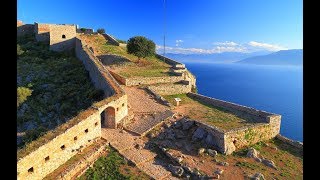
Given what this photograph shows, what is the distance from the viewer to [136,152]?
16.5m

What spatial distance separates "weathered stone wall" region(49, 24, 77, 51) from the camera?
129 ft

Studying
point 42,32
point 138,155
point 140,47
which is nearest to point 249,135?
point 138,155

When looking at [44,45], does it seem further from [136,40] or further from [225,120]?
[225,120]

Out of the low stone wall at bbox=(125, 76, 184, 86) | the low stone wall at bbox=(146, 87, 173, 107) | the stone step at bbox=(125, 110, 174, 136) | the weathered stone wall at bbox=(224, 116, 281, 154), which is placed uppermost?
the low stone wall at bbox=(125, 76, 184, 86)

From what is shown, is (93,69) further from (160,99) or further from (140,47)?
(140,47)

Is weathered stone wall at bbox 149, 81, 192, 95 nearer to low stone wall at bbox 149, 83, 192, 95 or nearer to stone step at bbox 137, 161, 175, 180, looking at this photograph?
low stone wall at bbox 149, 83, 192, 95

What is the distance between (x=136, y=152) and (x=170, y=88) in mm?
12137

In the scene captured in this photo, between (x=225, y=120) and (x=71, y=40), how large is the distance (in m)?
28.1

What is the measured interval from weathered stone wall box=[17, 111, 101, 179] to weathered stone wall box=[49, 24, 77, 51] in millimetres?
26487

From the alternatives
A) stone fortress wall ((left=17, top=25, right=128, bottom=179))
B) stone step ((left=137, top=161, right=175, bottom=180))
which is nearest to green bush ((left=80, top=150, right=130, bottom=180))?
stone step ((left=137, top=161, right=175, bottom=180))

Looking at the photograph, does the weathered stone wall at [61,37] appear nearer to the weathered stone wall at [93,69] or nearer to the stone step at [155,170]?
the weathered stone wall at [93,69]

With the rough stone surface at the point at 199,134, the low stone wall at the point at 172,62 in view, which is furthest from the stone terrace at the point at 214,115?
the low stone wall at the point at 172,62

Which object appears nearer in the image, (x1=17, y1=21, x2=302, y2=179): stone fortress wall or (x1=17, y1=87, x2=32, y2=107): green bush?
(x1=17, y1=21, x2=302, y2=179): stone fortress wall
